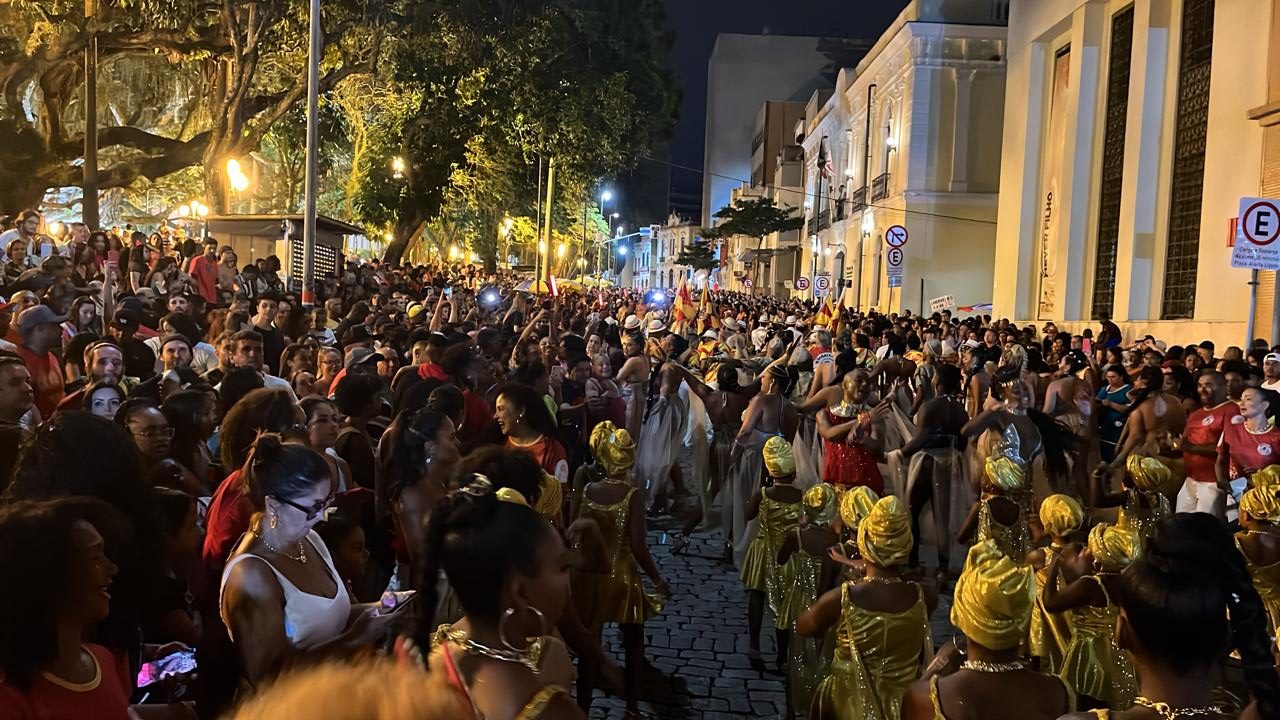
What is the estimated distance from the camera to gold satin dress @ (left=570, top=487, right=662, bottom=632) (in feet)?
18.6

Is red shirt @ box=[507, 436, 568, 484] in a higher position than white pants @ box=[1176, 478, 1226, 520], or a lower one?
higher

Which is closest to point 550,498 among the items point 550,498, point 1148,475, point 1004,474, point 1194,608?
point 550,498

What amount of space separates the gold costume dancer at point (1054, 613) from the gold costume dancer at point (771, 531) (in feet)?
5.16

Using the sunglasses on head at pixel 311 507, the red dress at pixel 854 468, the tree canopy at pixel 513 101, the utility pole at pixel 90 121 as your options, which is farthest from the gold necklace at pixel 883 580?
the tree canopy at pixel 513 101

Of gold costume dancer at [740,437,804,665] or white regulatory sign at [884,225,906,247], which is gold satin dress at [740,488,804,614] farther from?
white regulatory sign at [884,225,906,247]

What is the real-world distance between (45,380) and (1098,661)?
22.4 feet

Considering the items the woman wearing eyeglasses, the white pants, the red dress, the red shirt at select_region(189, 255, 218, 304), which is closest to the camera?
the woman wearing eyeglasses

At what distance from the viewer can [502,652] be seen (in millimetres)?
Result: 2748

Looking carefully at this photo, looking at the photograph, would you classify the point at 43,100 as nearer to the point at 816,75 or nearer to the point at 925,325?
the point at 925,325

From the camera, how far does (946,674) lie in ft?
11.2

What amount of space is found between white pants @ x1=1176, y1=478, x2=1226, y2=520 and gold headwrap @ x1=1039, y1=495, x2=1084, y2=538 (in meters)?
3.00

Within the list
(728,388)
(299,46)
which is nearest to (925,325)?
(728,388)

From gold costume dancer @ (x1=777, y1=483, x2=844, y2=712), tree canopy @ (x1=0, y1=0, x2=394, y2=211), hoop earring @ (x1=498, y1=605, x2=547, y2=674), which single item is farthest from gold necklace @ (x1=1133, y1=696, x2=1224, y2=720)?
tree canopy @ (x1=0, y1=0, x2=394, y2=211)

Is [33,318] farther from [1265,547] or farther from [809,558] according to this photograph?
[1265,547]
